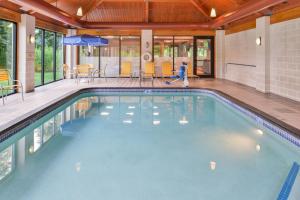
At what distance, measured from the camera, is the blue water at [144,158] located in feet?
11.5

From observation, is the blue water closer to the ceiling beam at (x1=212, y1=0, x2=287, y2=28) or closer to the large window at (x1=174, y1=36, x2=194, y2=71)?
the ceiling beam at (x1=212, y1=0, x2=287, y2=28)

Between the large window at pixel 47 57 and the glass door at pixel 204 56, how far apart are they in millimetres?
6575

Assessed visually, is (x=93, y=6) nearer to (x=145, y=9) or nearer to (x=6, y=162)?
(x=145, y=9)

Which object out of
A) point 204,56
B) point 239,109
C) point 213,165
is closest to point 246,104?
point 239,109

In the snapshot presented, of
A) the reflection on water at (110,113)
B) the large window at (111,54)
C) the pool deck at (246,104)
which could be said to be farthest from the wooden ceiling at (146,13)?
the pool deck at (246,104)

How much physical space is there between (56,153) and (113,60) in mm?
12528

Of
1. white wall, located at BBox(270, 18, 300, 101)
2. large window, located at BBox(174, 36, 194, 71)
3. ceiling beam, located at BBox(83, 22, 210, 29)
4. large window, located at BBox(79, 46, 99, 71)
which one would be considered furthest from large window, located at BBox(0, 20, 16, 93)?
large window, located at BBox(174, 36, 194, 71)

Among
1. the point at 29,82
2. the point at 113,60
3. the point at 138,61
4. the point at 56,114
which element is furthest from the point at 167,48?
the point at 56,114

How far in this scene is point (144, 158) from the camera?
15.3 ft

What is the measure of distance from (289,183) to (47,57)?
11.5 metres

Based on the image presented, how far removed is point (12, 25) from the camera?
991cm

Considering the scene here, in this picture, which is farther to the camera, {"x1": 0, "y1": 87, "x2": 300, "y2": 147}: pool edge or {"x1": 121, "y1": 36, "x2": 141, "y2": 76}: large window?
{"x1": 121, "y1": 36, "x2": 141, "y2": 76}: large window

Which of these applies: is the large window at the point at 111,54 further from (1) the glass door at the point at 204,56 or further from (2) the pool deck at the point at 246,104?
(2) the pool deck at the point at 246,104

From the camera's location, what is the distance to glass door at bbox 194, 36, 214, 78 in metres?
16.9
